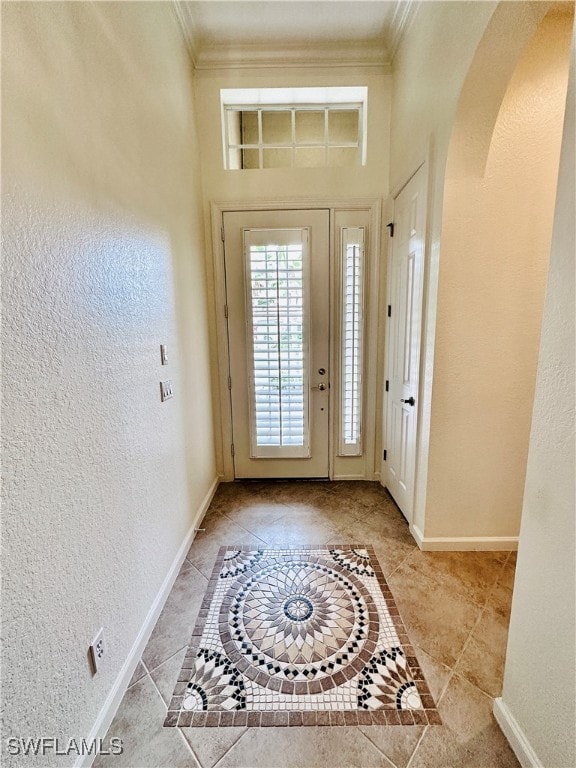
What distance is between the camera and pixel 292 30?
2.01 m

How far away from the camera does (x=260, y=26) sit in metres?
1.99

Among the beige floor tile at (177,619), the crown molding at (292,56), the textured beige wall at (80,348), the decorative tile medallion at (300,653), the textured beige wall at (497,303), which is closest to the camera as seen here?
the textured beige wall at (80,348)

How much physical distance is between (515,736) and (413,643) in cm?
39

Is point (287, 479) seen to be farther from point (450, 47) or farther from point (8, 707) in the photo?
point (450, 47)

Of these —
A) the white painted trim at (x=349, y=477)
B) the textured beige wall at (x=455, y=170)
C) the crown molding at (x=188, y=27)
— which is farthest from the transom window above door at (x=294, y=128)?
the white painted trim at (x=349, y=477)

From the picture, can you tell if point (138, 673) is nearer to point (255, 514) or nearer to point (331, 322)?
point (255, 514)

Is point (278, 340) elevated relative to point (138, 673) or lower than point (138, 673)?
elevated

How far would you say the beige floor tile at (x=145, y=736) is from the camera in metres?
0.98

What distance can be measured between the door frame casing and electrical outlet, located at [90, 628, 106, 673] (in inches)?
66.7

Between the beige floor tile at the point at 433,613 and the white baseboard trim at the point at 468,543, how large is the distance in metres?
0.23

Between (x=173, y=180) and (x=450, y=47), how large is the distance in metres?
1.55

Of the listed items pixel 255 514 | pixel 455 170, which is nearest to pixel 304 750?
pixel 255 514

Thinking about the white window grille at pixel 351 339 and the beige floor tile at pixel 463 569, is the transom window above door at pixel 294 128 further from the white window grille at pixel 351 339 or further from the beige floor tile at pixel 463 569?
the beige floor tile at pixel 463 569

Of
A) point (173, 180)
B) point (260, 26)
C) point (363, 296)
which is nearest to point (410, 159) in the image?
point (363, 296)
